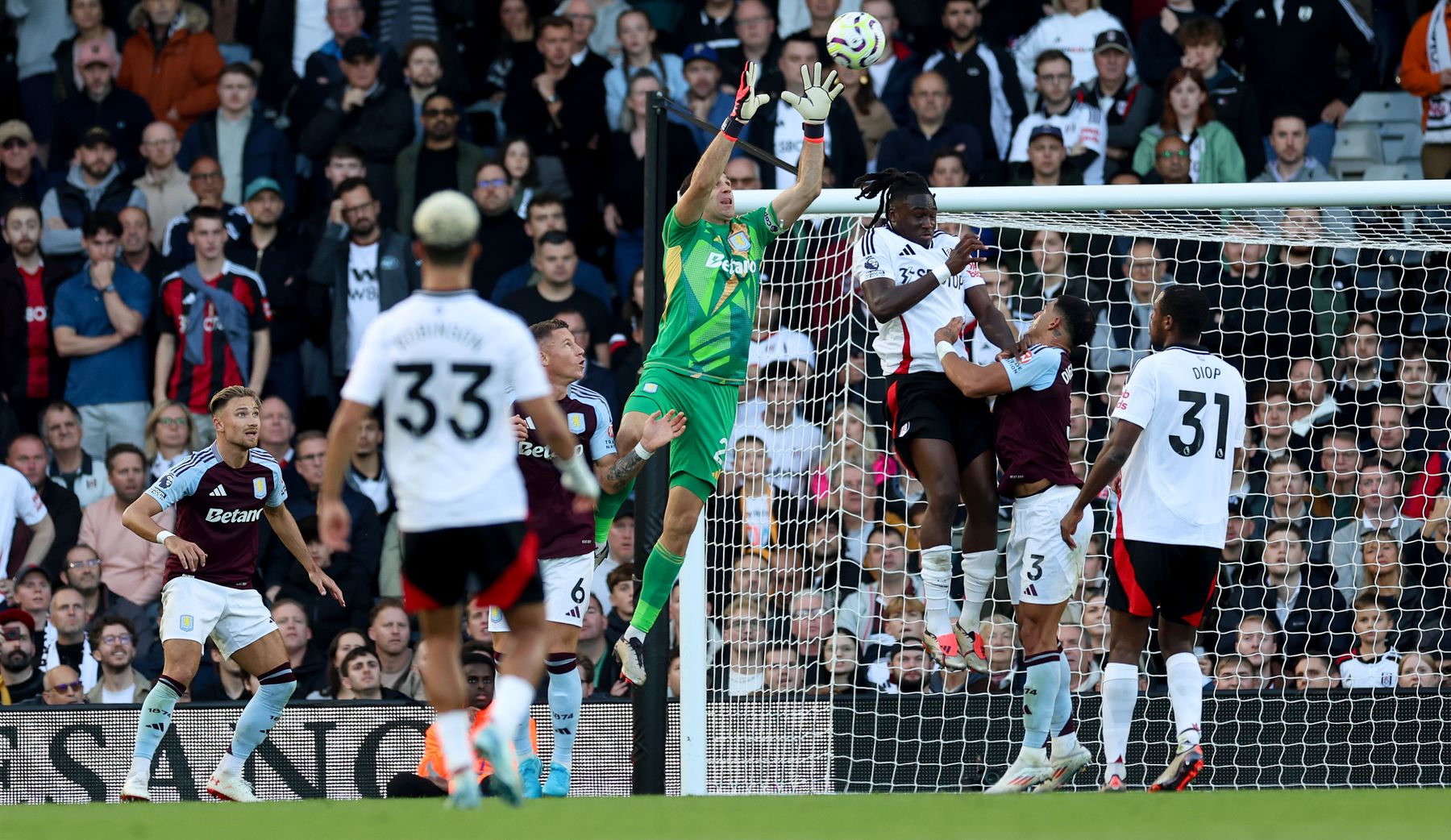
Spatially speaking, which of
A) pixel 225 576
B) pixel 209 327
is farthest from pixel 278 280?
pixel 225 576

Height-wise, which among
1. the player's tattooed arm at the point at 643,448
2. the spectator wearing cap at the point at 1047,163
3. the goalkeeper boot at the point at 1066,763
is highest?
the spectator wearing cap at the point at 1047,163

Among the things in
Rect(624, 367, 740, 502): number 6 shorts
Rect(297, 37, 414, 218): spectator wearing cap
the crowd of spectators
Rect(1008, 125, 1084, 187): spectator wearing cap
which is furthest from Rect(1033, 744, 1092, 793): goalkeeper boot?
Rect(297, 37, 414, 218): spectator wearing cap

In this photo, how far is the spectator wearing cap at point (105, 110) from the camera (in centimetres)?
1549

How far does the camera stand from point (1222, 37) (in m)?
14.9

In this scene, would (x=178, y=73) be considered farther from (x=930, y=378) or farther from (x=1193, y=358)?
(x=1193, y=358)

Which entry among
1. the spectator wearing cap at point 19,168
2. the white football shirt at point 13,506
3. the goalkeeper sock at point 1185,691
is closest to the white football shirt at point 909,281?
the goalkeeper sock at point 1185,691

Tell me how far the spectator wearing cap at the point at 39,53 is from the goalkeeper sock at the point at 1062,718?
34.7 feet

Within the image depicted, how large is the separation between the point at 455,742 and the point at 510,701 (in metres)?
0.25

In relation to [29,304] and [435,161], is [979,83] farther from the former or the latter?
[29,304]

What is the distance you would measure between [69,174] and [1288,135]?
981 centimetres

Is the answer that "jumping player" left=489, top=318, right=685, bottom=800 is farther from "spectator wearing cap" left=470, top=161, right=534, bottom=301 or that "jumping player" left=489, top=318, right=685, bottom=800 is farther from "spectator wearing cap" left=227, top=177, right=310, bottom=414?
"spectator wearing cap" left=227, top=177, right=310, bottom=414

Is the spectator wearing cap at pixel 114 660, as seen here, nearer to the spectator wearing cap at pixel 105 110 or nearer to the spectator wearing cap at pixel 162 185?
the spectator wearing cap at pixel 162 185

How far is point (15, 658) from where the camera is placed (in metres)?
12.3

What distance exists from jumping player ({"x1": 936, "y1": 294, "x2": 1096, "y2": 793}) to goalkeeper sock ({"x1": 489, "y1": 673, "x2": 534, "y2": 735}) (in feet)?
11.8
